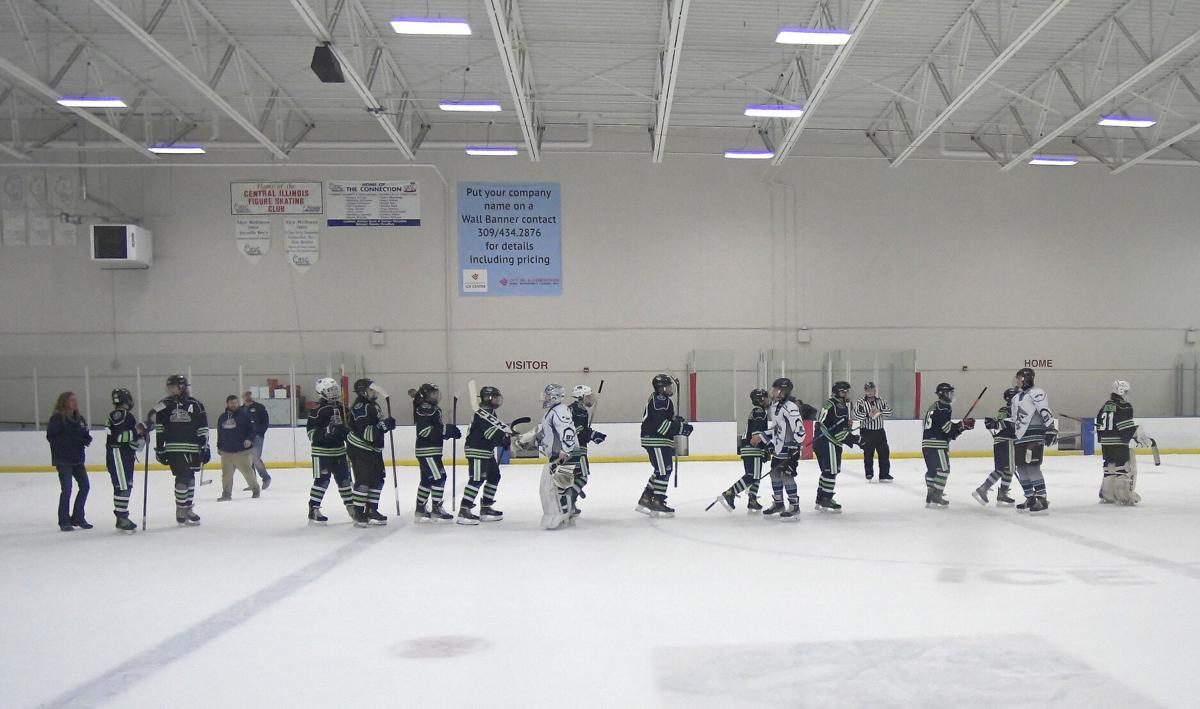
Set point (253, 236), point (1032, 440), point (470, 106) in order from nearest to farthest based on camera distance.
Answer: point (1032, 440) → point (470, 106) → point (253, 236)

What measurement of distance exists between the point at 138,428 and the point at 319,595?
12.2ft

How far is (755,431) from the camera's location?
9359 millimetres

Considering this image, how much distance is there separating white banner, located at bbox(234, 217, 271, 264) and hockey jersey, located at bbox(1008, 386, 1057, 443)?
13832 millimetres

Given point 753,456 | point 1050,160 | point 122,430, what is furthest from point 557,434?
point 1050,160

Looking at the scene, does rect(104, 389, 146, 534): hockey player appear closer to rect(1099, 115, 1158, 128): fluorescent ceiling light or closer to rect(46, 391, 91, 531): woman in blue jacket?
rect(46, 391, 91, 531): woman in blue jacket

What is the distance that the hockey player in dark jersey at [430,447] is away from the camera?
342 inches

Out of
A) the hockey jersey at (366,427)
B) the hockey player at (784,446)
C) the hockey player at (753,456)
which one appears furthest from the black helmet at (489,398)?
the hockey player at (784,446)

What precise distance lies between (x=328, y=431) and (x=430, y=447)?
99 cm

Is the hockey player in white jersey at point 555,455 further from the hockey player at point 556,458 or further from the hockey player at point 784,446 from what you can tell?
the hockey player at point 784,446

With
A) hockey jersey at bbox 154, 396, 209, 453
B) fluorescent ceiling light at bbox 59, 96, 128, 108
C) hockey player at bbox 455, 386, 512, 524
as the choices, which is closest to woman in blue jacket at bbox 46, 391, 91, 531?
hockey jersey at bbox 154, 396, 209, 453

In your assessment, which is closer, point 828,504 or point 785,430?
point 785,430

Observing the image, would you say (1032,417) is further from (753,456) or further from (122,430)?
(122,430)

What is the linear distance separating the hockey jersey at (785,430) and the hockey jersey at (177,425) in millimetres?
5596

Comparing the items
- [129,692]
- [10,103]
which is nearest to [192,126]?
[10,103]
